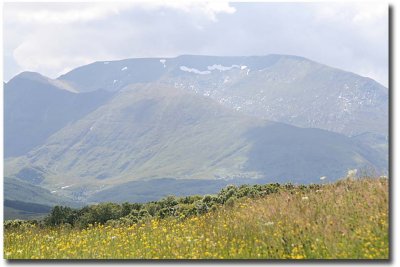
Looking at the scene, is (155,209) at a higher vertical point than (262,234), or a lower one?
higher

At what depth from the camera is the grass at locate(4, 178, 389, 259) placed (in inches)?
398

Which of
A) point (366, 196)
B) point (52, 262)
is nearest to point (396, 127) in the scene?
point (366, 196)

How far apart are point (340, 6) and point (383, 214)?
438 centimetres

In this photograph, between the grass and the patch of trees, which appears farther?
the patch of trees

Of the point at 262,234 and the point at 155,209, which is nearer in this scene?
the point at 262,234

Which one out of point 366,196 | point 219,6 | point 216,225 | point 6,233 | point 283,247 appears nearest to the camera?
point 283,247

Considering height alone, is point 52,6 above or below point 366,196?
above

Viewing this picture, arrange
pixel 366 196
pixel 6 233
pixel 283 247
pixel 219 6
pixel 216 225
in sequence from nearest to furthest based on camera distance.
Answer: pixel 283 247 < pixel 366 196 < pixel 216 225 < pixel 219 6 < pixel 6 233

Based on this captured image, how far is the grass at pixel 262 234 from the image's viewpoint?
398 inches

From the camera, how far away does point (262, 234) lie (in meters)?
10.8

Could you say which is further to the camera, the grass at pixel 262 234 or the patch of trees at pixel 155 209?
the patch of trees at pixel 155 209

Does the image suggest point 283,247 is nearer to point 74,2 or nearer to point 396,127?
point 396,127

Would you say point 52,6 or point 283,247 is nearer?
point 283,247

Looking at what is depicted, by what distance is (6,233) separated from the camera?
13.8m
